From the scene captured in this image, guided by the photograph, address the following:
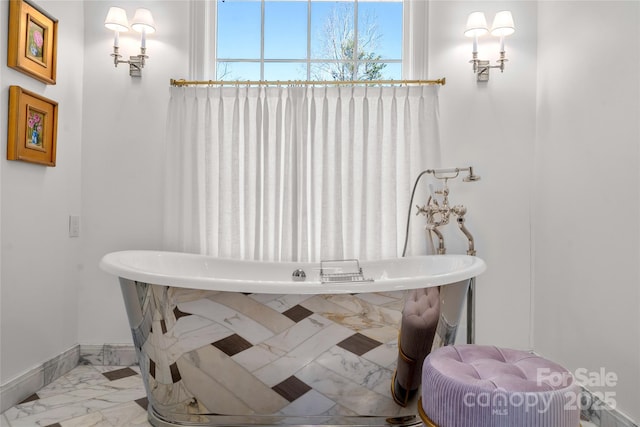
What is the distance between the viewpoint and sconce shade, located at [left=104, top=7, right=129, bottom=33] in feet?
7.28

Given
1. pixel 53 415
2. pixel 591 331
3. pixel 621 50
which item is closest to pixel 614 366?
pixel 591 331

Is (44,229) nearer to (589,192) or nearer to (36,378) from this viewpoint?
(36,378)

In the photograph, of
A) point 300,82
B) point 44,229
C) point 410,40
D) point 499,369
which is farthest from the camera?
point 410,40

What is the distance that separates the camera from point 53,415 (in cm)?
178

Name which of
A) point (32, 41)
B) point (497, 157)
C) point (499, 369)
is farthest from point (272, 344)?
point (32, 41)

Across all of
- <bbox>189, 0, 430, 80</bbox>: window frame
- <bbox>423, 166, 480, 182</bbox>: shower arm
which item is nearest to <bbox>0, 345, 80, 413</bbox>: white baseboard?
<bbox>189, 0, 430, 80</bbox>: window frame

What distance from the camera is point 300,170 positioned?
2.35 m

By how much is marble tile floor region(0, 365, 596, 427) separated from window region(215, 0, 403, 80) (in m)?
1.92

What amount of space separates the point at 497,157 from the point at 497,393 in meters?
1.66

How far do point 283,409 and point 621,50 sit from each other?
81.4 inches

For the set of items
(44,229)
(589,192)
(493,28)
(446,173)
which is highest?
(493,28)

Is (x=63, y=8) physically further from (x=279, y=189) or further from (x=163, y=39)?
(x=279, y=189)

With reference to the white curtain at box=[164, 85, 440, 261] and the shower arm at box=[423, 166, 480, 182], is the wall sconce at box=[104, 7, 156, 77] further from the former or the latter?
the shower arm at box=[423, 166, 480, 182]

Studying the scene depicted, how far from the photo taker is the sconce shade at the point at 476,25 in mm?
2244
